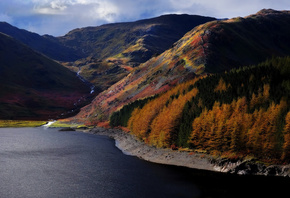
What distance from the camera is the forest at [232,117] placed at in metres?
71.4

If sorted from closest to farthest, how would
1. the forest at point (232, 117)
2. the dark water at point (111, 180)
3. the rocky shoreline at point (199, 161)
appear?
the dark water at point (111, 180) < the rocky shoreline at point (199, 161) < the forest at point (232, 117)

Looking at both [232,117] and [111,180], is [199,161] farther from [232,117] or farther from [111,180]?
[111,180]

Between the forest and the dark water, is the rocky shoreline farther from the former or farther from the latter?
the dark water

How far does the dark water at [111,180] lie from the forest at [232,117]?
10.2 meters

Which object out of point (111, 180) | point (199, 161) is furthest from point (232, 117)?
point (111, 180)

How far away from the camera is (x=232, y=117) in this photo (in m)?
79.4

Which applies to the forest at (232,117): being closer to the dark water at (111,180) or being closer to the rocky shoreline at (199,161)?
the rocky shoreline at (199,161)

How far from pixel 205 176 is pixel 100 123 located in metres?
127

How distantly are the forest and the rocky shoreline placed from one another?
8.24ft

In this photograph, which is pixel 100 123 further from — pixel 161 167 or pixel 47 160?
pixel 161 167

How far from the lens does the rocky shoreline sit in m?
68.1

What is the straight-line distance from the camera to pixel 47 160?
88.8 metres

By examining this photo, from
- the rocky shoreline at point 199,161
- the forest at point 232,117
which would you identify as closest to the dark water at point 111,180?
the rocky shoreline at point 199,161

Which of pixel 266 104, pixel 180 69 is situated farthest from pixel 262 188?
pixel 180 69
